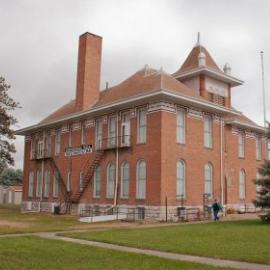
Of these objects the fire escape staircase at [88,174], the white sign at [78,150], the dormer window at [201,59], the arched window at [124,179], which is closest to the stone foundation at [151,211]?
the fire escape staircase at [88,174]

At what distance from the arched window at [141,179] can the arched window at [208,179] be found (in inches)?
200

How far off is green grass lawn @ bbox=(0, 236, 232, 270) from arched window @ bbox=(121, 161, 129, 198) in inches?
622

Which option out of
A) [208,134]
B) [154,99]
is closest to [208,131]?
[208,134]

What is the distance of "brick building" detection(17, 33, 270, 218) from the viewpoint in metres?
29.1

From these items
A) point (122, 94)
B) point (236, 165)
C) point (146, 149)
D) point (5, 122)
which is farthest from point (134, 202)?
point (5, 122)

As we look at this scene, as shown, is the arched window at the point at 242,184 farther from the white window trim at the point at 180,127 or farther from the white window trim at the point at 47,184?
the white window trim at the point at 47,184

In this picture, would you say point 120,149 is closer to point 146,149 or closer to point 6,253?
point 146,149

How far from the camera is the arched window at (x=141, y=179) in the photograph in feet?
96.6

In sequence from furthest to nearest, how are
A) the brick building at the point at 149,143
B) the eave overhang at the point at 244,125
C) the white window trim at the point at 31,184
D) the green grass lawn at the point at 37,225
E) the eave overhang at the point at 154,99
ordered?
the white window trim at the point at 31,184, the eave overhang at the point at 244,125, the brick building at the point at 149,143, the eave overhang at the point at 154,99, the green grass lawn at the point at 37,225

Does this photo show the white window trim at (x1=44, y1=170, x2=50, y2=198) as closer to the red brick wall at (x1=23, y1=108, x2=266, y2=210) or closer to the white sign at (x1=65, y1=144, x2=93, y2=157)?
the red brick wall at (x1=23, y1=108, x2=266, y2=210)

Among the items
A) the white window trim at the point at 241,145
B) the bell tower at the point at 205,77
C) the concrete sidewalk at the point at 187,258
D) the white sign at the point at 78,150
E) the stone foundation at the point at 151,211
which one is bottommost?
the concrete sidewalk at the point at 187,258

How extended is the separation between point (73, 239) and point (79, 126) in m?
→ 20.1

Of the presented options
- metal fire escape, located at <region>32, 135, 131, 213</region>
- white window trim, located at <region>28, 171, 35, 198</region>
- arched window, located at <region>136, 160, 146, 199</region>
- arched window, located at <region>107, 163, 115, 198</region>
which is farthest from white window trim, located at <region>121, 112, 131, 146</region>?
white window trim, located at <region>28, 171, 35, 198</region>

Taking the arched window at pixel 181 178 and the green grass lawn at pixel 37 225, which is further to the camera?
the arched window at pixel 181 178
